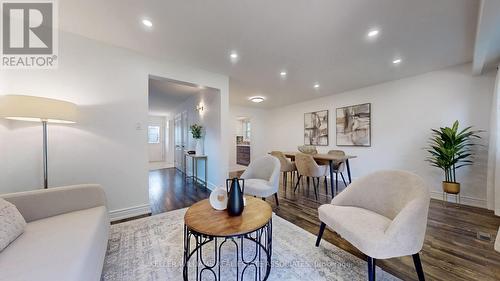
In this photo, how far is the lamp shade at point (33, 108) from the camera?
5.15 ft

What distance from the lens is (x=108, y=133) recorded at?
247cm

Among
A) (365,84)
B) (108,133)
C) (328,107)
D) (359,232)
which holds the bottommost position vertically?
(359,232)

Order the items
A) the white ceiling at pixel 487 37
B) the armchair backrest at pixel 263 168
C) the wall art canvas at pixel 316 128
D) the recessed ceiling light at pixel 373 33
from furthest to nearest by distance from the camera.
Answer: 1. the wall art canvas at pixel 316 128
2. the armchair backrest at pixel 263 168
3. the recessed ceiling light at pixel 373 33
4. the white ceiling at pixel 487 37

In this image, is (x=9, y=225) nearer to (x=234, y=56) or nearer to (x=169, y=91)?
(x=234, y=56)

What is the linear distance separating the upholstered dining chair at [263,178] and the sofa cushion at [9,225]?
6.69 ft

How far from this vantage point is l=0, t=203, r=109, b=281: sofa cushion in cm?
87

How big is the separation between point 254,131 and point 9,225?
6301mm

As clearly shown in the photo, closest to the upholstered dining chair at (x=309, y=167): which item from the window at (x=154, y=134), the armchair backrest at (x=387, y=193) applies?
the armchair backrest at (x=387, y=193)

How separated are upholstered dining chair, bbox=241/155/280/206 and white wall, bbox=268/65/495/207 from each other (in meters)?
2.92

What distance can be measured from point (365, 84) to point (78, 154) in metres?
5.45

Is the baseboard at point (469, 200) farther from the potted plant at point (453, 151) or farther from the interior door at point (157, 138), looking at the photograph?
the interior door at point (157, 138)

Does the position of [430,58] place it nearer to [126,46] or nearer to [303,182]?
[303,182]

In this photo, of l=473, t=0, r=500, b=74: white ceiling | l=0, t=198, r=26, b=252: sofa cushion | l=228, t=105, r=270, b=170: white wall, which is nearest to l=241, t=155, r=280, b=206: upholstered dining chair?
l=0, t=198, r=26, b=252: sofa cushion

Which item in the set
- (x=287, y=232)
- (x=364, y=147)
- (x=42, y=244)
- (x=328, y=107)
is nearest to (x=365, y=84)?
(x=328, y=107)
